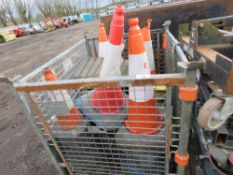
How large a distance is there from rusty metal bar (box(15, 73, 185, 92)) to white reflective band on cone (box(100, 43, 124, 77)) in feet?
1.16

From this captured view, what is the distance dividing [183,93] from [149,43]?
0.92 m

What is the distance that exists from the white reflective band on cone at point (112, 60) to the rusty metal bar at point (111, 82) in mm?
354

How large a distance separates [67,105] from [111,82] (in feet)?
1.52

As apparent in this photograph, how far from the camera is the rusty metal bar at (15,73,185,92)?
0.91 metres

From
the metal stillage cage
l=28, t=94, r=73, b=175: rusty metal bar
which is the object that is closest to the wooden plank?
the metal stillage cage

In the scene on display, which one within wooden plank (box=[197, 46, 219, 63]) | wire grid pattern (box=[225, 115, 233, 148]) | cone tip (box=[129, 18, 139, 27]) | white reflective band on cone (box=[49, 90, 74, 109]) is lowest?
wire grid pattern (box=[225, 115, 233, 148])

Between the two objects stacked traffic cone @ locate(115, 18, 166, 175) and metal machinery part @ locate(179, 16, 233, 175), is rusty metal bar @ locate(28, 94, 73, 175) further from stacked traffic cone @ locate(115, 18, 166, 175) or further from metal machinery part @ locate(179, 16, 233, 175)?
metal machinery part @ locate(179, 16, 233, 175)

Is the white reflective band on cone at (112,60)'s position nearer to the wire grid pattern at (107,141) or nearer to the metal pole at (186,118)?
the wire grid pattern at (107,141)

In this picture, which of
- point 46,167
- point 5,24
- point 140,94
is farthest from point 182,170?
point 5,24

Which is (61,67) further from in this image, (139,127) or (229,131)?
(229,131)

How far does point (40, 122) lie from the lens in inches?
52.4

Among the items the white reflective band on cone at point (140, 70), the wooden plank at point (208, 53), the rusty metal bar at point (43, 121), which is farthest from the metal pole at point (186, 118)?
the rusty metal bar at point (43, 121)

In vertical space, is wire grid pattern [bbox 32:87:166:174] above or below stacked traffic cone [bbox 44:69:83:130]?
below

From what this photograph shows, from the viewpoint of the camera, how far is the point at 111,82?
3.23 feet
